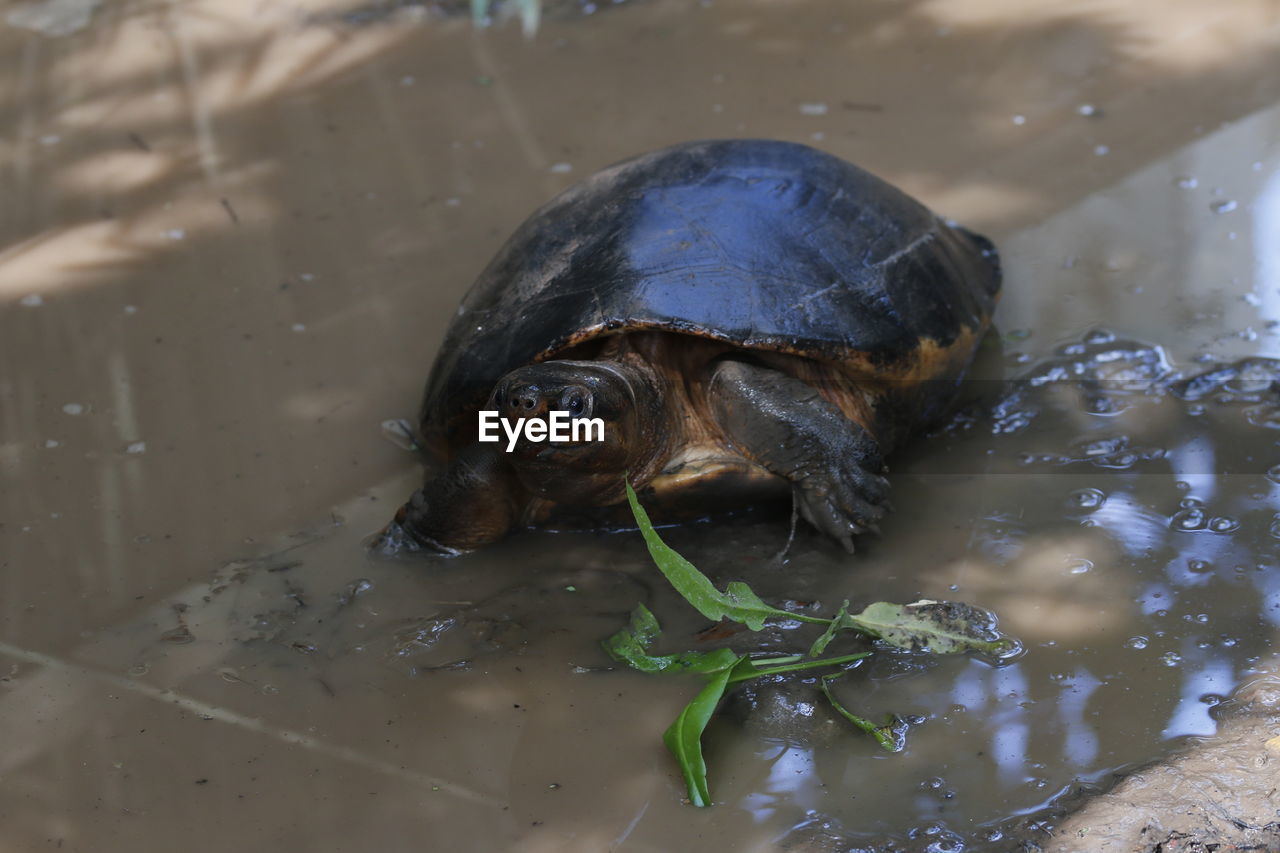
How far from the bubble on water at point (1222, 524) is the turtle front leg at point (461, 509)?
2079mm

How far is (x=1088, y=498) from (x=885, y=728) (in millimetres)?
1205

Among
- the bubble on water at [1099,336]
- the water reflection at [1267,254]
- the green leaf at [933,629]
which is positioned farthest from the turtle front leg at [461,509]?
the water reflection at [1267,254]

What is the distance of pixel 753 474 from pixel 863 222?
0.99 metres

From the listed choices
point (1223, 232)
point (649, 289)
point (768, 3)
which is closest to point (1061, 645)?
point (649, 289)

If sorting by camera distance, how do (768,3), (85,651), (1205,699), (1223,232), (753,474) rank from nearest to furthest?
(1205,699) < (85,651) < (753,474) < (1223,232) < (768,3)

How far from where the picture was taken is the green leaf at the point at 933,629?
9.78 ft

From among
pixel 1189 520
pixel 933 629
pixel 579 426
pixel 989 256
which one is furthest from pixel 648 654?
pixel 989 256

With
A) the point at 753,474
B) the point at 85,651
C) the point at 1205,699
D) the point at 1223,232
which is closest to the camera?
the point at 1205,699

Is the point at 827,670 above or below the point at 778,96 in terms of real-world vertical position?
below

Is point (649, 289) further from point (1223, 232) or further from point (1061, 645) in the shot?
point (1223, 232)

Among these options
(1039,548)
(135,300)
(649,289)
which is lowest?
(1039,548)

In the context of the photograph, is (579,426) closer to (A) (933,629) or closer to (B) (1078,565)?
(A) (933,629)

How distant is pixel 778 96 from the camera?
6.12 metres

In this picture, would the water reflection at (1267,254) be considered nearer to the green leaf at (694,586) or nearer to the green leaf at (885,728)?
the green leaf at (885,728)
